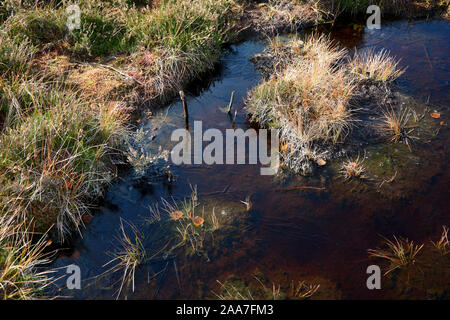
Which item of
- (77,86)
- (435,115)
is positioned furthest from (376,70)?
(77,86)

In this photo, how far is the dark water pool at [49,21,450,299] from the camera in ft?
12.7

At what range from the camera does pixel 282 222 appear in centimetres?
446

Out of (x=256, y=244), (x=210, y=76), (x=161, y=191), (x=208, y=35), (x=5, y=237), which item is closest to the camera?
(x=5, y=237)

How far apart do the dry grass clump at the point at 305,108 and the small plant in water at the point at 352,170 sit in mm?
419

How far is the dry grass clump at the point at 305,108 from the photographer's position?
5.41m

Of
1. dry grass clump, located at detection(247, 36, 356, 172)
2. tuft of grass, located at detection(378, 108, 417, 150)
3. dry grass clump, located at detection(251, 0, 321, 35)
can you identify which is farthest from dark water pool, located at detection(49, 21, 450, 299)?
dry grass clump, located at detection(251, 0, 321, 35)

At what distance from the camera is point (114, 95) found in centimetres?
611

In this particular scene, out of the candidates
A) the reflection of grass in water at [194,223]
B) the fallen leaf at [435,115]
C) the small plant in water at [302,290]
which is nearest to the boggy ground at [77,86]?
the reflection of grass in water at [194,223]

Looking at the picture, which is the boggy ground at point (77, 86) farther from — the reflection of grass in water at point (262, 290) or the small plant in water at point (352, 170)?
the small plant in water at point (352, 170)

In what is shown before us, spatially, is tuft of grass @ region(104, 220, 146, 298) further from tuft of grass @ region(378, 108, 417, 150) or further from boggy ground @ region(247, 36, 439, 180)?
tuft of grass @ region(378, 108, 417, 150)

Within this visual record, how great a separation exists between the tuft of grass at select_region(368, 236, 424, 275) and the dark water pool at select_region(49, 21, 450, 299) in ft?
0.41
